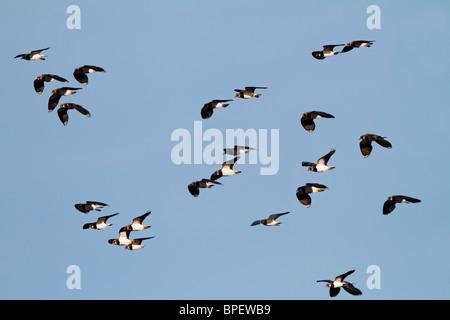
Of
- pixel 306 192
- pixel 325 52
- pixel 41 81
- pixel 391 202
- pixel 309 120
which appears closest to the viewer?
pixel 391 202

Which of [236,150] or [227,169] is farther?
[227,169]

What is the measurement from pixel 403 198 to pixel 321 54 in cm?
1181

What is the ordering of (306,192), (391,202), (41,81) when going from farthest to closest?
(41,81) < (306,192) < (391,202)

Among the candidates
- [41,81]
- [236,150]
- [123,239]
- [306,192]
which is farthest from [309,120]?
[41,81]

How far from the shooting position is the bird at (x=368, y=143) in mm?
61781

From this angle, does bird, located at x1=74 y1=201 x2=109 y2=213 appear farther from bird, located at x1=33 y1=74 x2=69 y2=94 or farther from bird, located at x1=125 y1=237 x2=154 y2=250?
bird, located at x1=33 y1=74 x2=69 y2=94

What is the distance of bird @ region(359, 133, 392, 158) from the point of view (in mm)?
61781

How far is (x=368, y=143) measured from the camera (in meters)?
63.0

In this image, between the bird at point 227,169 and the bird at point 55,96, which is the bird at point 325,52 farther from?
the bird at point 55,96

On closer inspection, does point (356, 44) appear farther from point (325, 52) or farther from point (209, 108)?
point (209, 108)
